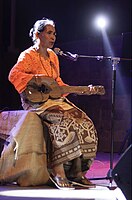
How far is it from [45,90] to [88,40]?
268cm

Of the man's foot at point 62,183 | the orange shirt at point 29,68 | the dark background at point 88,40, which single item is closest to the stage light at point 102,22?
the dark background at point 88,40

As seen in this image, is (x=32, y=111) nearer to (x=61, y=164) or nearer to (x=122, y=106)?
(x=61, y=164)

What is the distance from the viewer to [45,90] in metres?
3.35

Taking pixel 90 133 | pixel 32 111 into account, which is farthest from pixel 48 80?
pixel 90 133

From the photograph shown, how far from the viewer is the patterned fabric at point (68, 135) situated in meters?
3.19

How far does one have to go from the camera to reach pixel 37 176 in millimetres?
3213

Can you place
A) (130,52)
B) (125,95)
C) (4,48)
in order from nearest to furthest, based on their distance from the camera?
(130,52), (4,48), (125,95)

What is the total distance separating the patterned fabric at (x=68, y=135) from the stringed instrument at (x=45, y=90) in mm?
120

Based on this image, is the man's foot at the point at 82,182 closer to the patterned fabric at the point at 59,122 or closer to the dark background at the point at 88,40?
the patterned fabric at the point at 59,122

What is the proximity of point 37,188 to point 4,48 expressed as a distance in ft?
9.03

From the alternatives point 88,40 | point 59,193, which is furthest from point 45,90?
point 88,40

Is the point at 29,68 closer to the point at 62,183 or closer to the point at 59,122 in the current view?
the point at 59,122

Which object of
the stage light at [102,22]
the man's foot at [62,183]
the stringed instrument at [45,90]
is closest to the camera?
the man's foot at [62,183]

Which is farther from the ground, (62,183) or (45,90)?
(45,90)
